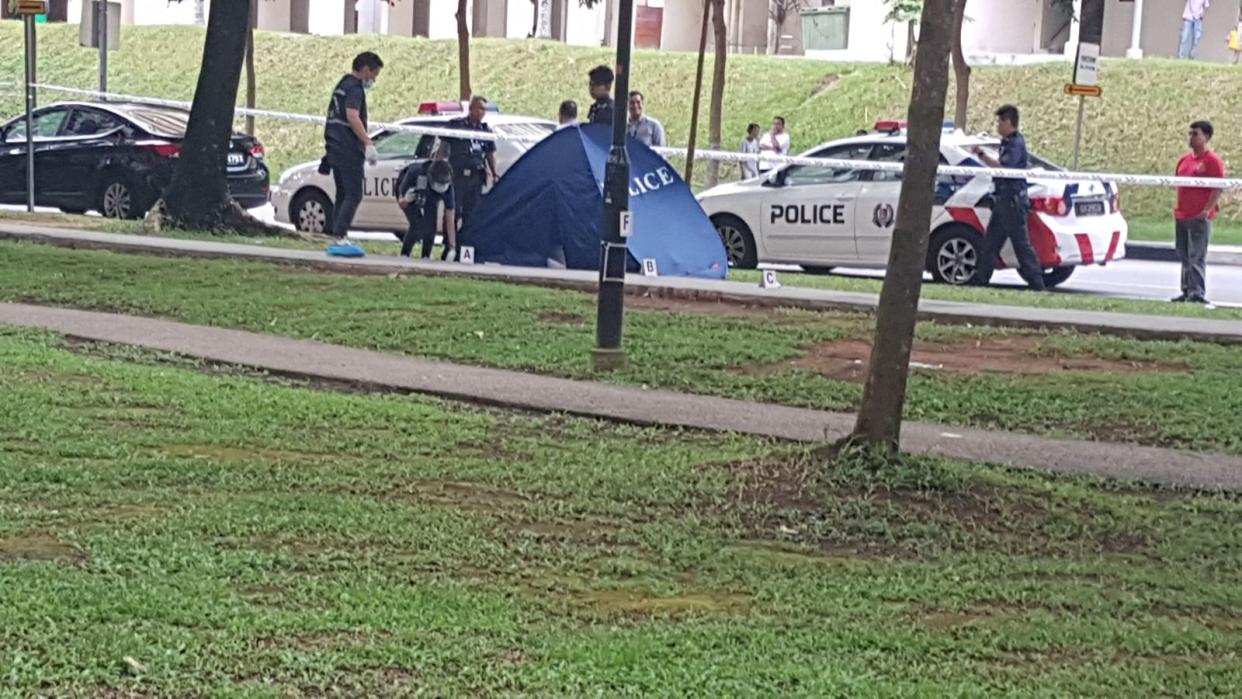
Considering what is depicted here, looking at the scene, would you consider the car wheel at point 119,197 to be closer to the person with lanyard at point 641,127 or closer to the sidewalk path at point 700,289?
the sidewalk path at point 700,289

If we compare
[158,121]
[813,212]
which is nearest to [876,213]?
[813,212]

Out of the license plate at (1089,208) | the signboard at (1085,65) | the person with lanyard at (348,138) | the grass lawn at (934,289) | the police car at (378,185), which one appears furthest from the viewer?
the signboard at (1085,65)

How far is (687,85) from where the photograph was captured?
125 ft

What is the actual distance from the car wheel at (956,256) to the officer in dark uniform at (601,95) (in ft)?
11.5

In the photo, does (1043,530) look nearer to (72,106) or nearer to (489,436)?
(489,436)

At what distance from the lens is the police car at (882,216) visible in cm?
1748

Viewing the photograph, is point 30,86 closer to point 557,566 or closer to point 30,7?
point 30,7

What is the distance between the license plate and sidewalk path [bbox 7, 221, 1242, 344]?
138 inches

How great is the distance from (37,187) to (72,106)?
1.17 meters

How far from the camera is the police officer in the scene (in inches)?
679

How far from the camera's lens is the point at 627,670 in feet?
17.0

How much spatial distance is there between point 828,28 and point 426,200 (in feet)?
78.8

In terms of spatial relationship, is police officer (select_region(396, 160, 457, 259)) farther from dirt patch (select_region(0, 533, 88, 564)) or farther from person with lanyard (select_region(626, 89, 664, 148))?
dirt patch (select_region(0, 533, 88, 564))

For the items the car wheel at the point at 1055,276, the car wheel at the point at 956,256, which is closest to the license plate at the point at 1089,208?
the car wheel at the point at 1055,276
